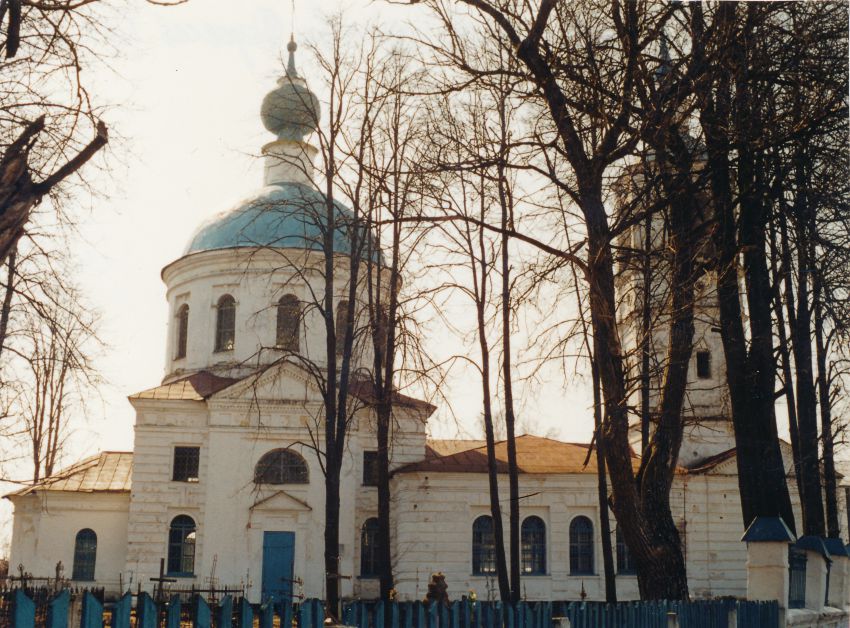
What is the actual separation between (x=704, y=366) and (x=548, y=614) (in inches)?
816

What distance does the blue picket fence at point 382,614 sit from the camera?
4742 millimetres

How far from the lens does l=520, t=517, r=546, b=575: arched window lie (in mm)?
25266

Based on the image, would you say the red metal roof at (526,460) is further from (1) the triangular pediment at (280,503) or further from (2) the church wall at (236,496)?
(1) the triangular pediment at (280,503)

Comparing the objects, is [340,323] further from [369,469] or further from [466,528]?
[466,528]

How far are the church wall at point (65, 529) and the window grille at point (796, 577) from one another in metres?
17.8

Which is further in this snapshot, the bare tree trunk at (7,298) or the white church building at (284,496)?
the white church building at (284,496)

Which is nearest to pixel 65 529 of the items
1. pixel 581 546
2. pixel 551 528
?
pixel 551 528

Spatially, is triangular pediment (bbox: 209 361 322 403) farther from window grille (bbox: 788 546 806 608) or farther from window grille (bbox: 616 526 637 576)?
window grille (bbox: 788 546 806 608)

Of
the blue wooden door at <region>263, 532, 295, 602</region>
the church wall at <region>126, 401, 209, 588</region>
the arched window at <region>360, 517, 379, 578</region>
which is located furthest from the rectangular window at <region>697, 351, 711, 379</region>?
the church wall at <region>126, 401, 209, 588</region>

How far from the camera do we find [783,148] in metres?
9.72

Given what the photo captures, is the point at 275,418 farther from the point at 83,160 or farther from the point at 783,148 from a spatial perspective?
the point at 83,160

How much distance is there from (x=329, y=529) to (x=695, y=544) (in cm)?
1314

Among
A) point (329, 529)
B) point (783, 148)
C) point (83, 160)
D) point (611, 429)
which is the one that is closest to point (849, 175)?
point (783, 148)

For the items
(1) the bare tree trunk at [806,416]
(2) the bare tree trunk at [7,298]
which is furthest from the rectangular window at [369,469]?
(2) the bare tree trunk at [7,298]
